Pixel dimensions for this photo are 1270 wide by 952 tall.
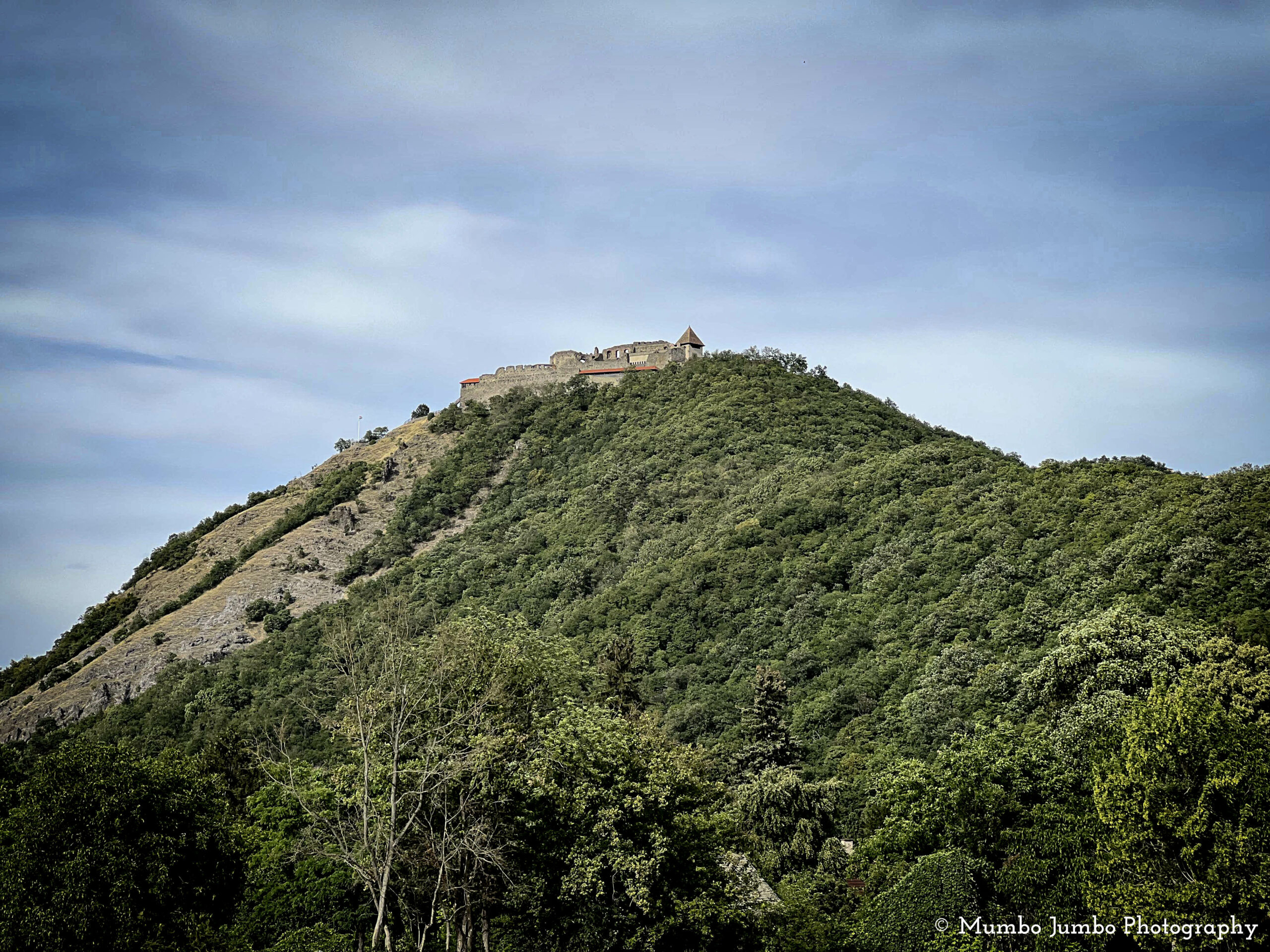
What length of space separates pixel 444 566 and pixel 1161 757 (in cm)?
7290

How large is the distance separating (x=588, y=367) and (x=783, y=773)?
87118mm

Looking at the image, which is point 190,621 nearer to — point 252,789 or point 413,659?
point 252,789

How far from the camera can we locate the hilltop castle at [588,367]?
11838 centimetres

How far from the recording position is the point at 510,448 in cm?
11081

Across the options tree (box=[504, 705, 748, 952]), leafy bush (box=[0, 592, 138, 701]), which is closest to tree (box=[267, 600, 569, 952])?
tree (box=[504, 705, 748, 952])

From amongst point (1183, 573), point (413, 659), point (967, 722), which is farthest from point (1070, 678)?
point (413, 659)

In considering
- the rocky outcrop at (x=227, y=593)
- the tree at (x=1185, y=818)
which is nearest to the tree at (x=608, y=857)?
the tree at (x=1185, y=818)

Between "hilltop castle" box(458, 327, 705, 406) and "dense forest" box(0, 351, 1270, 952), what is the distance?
55628 mm

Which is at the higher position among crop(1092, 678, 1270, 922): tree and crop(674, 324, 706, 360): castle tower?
crop(674, 324, 706, 360): castle tower

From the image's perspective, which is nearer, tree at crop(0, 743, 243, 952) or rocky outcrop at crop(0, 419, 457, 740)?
tree at crop(0, 743, 243, 952)

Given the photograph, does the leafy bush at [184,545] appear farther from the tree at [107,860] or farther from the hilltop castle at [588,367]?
the tree at [107,860]

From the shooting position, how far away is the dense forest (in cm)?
2447

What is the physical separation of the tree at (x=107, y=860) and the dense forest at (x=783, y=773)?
8 cm

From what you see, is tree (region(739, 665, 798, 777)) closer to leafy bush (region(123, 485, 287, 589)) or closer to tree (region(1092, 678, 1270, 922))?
tree (region(1092, 678, 1270, 922))
